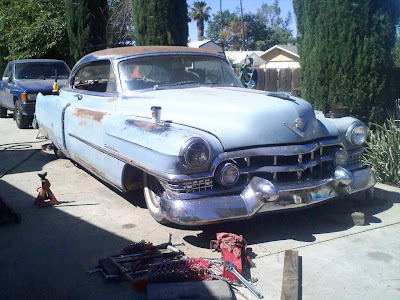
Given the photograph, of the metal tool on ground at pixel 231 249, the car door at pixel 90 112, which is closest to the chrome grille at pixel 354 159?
the metal tool on ground at pixel 231 249

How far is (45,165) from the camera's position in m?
6.97

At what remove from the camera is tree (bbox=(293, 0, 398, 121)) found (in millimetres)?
6551

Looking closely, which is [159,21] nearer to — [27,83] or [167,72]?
[27,83]

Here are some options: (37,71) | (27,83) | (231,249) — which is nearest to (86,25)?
(37,71)

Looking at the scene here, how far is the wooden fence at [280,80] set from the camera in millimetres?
10820

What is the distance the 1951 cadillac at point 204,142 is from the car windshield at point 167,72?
11 millimetres

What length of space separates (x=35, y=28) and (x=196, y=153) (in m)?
14.7

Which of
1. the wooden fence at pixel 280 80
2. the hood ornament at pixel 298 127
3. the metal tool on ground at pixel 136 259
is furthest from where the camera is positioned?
the wooden fence at pixel 280 80

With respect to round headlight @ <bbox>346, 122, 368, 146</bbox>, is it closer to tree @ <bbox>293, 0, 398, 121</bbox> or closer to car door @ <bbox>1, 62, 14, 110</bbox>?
tree @ <bbox>293, 0, 398, 121</bbox>

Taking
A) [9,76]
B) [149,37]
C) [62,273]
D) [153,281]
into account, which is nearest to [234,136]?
[153,281]

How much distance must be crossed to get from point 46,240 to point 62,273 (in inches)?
28.6

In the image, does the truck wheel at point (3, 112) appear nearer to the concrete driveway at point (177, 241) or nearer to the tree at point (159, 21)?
the tree at point (159, 21)

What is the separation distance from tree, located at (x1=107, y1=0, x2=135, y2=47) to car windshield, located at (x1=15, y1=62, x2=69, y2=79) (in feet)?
14.6

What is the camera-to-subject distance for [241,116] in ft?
12.8
